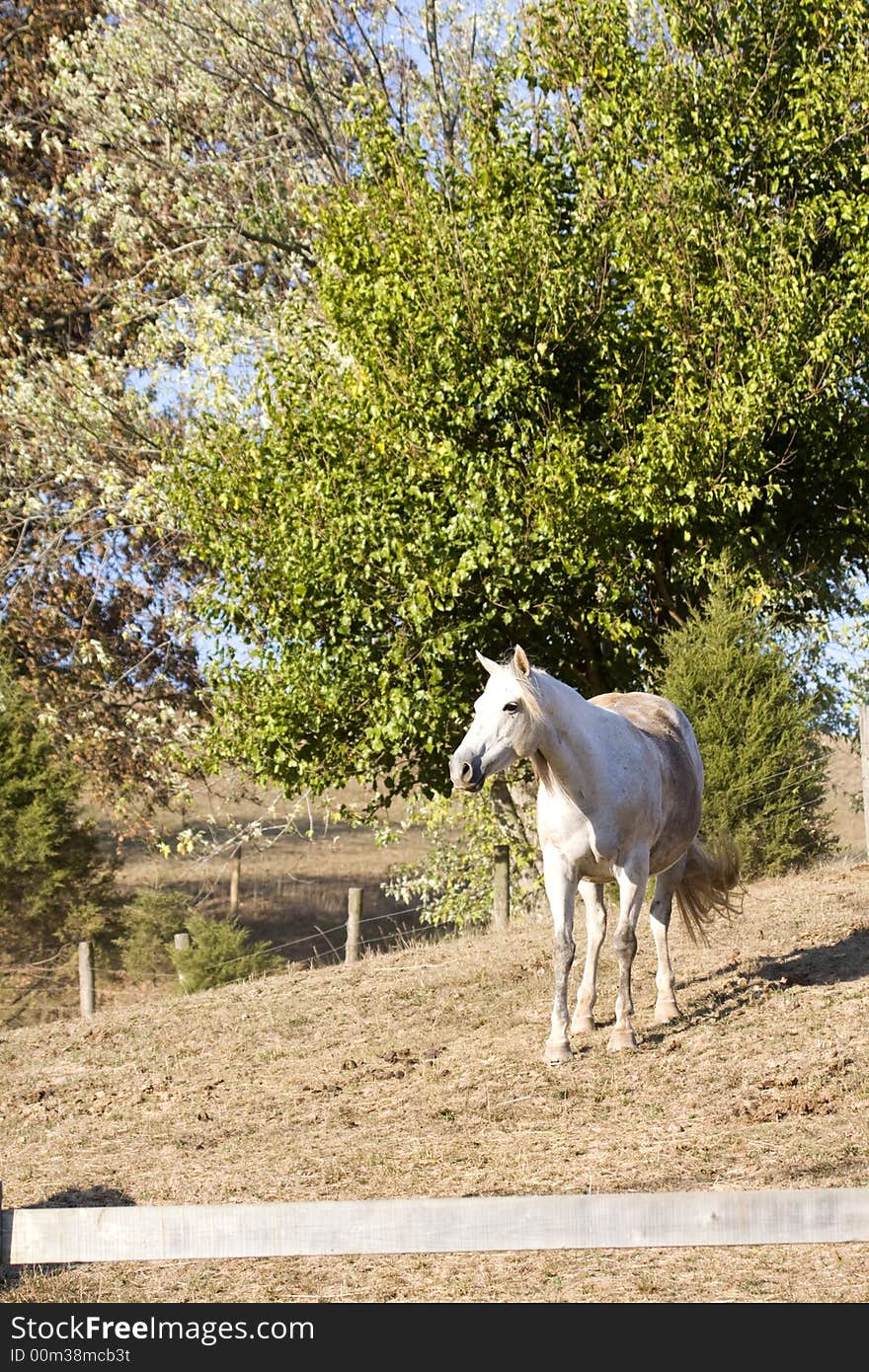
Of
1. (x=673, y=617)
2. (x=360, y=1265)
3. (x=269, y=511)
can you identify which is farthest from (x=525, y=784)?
(x=360, y=1265)

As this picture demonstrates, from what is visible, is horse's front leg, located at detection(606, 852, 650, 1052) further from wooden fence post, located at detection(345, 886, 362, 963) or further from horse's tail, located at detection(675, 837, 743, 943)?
wooden fence post, located at detection(345, 886, 362, 963)

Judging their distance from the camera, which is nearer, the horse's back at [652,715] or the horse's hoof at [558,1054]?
the horse's hoof at [558,1054]

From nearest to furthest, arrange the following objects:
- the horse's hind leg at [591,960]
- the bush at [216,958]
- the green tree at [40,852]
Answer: the horse's hind leg at [591,960]
the bush at [216,958]
the green tree at [40,852]

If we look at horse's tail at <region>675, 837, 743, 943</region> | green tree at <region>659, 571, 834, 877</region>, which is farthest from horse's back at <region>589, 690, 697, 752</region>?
green tree at <region>659, 571, 834, 877</region>

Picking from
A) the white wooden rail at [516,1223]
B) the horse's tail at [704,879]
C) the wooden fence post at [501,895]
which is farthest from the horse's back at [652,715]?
the wooden fence post at [501,895]

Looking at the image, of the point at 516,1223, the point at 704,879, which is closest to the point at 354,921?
the point at 704,879

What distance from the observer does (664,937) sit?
11.7 metres

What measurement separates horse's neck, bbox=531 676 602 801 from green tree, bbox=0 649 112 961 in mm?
18815

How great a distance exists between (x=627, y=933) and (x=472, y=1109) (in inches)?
68.4

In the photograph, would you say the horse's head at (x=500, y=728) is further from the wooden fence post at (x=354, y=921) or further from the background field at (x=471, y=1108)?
the wooden fence post at (x=354, y=921)

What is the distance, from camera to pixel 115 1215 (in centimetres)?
595

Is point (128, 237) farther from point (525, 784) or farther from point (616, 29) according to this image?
point (525, 784)

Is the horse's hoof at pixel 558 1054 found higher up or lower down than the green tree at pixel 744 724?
lower down

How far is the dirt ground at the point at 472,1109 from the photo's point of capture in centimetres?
666
